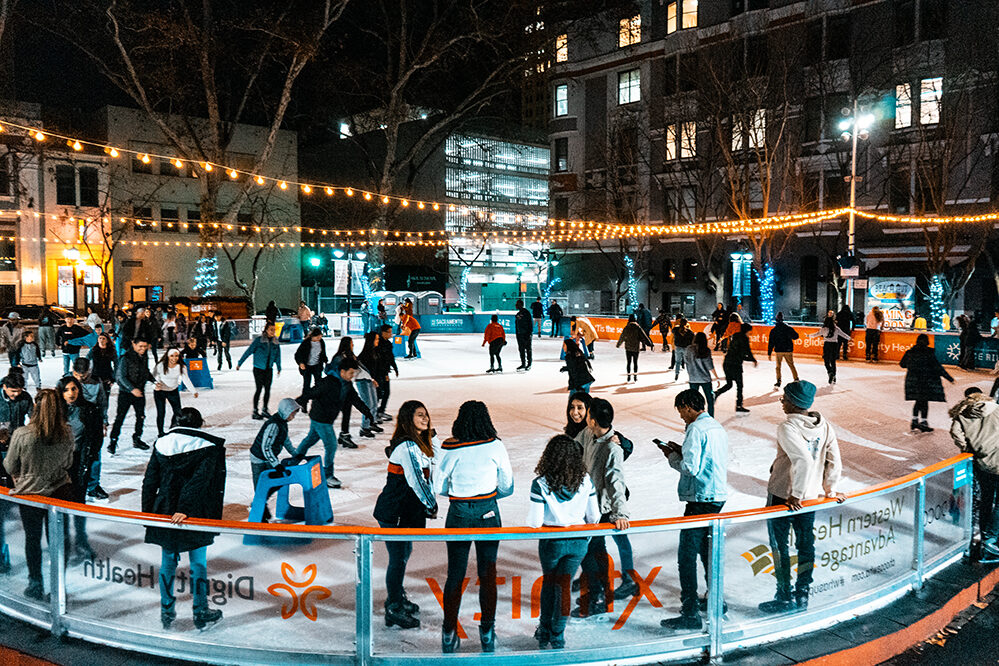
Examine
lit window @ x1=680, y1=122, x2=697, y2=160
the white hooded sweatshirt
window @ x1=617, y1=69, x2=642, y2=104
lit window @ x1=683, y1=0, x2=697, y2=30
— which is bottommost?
the white hooded sweatshirt

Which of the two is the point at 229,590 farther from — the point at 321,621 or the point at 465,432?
the point at 465,432

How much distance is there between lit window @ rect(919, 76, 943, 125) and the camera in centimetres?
2944

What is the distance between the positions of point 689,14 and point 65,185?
32.9m

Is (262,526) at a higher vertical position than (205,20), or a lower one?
lower

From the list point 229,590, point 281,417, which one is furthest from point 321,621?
point 281,417

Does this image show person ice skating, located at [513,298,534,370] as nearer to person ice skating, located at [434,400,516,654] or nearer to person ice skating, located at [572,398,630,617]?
person ice skating, located at [572,398,630,617]

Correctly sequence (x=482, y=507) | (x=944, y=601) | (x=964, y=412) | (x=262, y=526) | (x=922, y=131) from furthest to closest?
1. (x=922, y=131)
2. (x=964, y=412)
3. (x=944, y=601)
4. (x=482, y=507)
5. (x=262, y=526)

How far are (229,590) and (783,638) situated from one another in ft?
10.3

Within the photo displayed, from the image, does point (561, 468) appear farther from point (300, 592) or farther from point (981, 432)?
point (981, 432)

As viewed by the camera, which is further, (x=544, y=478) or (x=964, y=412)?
(x=964, y=412)

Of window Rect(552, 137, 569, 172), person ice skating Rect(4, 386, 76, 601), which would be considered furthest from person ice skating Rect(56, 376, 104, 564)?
window Rect(552, 137, 569, 172)

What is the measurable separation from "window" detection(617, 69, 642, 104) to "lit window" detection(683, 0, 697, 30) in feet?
12.3

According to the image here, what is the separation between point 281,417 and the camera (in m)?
5.96

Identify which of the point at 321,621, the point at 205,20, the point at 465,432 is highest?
the point at 205,20
